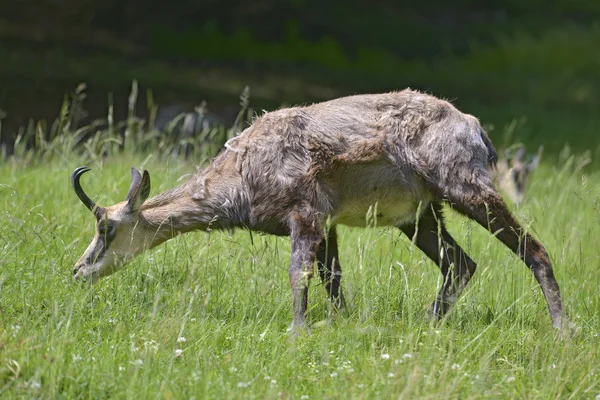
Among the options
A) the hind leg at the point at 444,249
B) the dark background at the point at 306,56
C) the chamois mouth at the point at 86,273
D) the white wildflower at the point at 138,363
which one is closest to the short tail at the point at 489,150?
the hind leg at the point at 444,249

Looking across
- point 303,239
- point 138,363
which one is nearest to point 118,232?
point 303,239

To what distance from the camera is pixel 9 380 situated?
15.7ft

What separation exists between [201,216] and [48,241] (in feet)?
4.10

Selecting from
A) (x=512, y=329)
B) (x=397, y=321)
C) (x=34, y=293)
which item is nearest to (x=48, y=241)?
(x=34, y=293)

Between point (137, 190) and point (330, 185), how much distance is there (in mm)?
1356

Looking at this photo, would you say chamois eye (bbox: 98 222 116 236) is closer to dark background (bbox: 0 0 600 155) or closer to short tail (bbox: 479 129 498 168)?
short tail (bbox: 479 129 498 168)

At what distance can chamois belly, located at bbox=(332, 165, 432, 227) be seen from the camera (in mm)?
6785

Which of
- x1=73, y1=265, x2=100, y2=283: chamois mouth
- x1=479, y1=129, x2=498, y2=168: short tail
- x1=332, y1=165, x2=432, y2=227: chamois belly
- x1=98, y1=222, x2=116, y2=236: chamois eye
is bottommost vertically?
x1=73, y1=265, x2=100, y2=283: chamois mouth

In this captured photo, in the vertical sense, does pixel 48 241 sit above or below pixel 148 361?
below

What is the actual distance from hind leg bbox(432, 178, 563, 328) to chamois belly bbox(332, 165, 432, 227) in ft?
0.84

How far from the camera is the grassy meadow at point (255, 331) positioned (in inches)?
192

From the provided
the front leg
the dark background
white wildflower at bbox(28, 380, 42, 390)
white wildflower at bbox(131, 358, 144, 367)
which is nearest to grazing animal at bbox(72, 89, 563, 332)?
the front leg

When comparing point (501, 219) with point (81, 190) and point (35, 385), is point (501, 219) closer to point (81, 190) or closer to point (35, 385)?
point (81, 190)

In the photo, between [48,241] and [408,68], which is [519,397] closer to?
[48,241]
